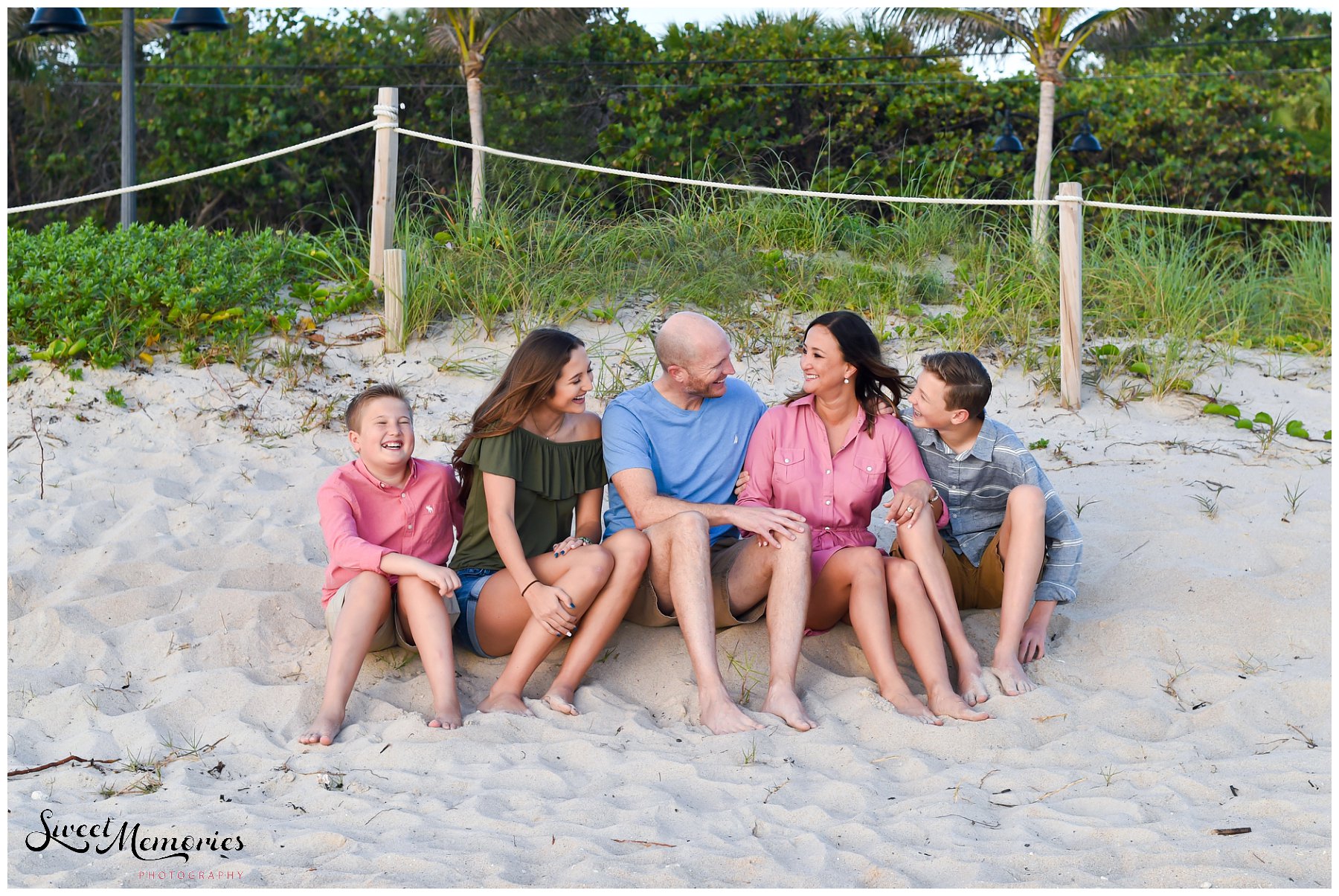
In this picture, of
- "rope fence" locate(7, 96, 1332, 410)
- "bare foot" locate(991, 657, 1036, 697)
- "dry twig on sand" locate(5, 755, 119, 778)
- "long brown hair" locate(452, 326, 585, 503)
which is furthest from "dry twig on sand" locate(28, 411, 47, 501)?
"bare foot" locate(991, 657, 1036, 697)

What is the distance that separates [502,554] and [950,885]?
150 cm

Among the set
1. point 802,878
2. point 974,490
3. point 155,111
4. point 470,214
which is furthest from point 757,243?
point 155,111

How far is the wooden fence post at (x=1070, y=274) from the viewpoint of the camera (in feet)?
17.1

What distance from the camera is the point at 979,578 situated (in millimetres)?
3637

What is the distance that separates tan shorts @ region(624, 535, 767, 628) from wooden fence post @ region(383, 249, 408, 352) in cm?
261

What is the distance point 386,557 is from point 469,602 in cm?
32

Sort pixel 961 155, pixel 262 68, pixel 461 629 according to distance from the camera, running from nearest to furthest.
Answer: pixel 461 629
pixel 961 155
pixel 262 68

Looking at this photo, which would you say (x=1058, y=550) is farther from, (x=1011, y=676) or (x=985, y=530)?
(x=1011, y=676)

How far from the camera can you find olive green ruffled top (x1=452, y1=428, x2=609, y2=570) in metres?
3.32

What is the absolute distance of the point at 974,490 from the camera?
3.60 meters

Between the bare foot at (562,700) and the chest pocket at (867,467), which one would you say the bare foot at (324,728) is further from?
the chest pocket at (867,467)

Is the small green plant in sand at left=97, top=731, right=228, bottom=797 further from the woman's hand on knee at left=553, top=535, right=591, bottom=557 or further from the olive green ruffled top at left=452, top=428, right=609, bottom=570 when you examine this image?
the woman's hand on knee at left=553, top=535, right=591, bottom=557

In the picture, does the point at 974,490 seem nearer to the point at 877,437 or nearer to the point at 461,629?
the point at 877,437

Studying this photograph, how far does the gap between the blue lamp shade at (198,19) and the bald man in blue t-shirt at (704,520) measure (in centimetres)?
559
